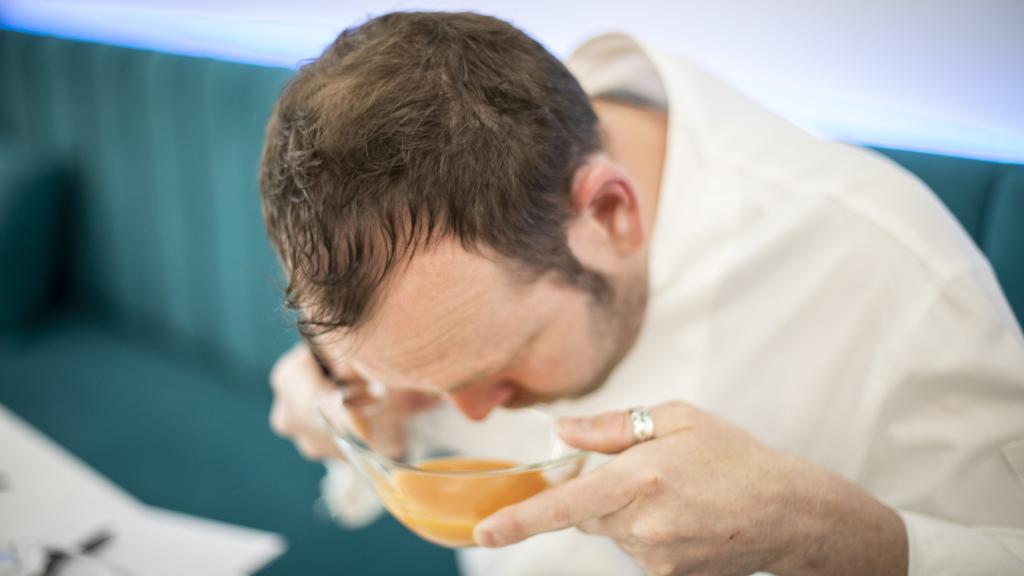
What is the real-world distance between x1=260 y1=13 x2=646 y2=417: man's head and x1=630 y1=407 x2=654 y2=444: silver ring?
0.64 ft

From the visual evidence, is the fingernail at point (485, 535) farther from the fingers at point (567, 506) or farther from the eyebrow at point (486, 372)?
the eyebrow at point (486, 372)

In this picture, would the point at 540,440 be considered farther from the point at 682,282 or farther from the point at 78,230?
the point at 78,230

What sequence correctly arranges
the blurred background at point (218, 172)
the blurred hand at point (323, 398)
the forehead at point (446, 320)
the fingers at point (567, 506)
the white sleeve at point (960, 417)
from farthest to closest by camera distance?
the blurred background at point (218, 172)
the blurred hand at point (323, 398)
the white sleeve at point (960, 417)
the forehead at point (446, 320)
the fingers at point (567, 506)

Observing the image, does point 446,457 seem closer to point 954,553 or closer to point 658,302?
point 658,302

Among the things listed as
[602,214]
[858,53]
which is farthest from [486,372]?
[858,53]

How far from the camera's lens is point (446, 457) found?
120cm

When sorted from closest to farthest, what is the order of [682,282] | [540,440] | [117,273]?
[540,440]
[682,282]
[117,273]

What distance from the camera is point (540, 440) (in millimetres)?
1118

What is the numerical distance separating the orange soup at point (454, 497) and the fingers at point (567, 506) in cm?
6

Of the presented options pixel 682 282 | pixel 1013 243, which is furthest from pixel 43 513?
pixel 1013 243

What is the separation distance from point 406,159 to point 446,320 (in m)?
0.19

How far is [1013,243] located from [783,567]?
0.63m

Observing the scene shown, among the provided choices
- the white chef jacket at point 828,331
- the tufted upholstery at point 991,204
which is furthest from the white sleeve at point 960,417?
the tufted upholstery at point 991,204

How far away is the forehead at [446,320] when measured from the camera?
2.86ft
